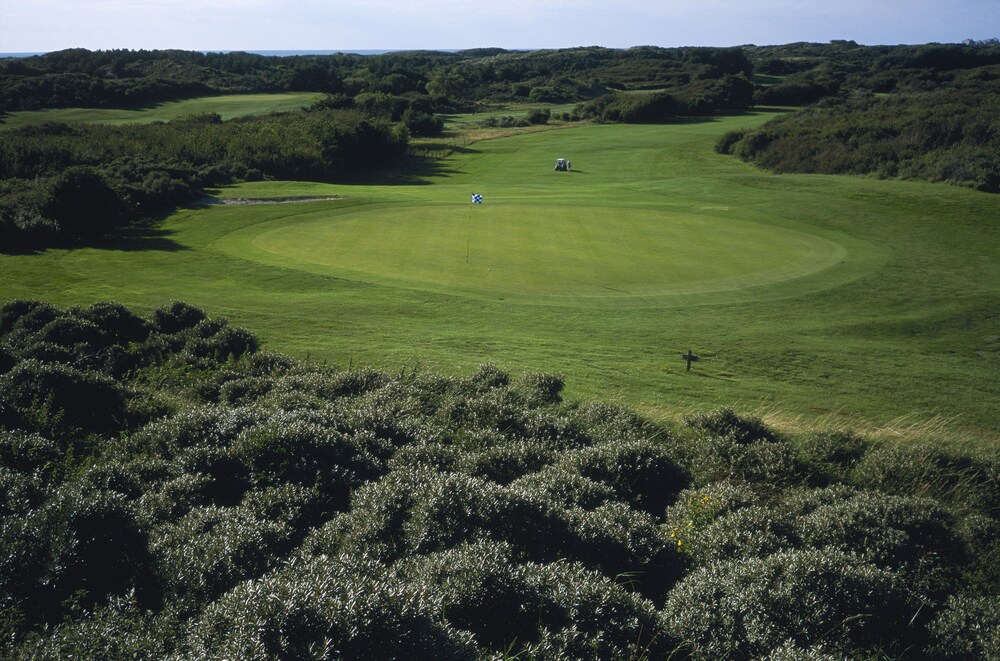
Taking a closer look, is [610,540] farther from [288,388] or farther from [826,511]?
[288,388]

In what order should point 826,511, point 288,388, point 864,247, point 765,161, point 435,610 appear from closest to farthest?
1. point 435,610
2. point 826,511
3. point 288,388
4. point 864,247
5. point 765,161

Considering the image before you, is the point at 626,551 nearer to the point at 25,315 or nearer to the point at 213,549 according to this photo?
the point at 213,549

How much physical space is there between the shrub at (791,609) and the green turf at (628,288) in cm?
601

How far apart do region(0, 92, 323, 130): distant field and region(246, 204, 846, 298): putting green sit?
1715 inches

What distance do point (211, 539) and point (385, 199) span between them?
2667 cm

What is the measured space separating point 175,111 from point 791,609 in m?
75.6

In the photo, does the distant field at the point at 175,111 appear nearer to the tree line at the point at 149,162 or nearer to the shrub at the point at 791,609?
the tree line at the point at 149,162

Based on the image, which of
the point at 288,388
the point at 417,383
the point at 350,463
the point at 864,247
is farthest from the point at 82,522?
the point at 864,247

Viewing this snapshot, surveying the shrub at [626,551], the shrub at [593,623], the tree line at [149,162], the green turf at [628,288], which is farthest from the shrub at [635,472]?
the tree line at [149,162]

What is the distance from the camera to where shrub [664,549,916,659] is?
17.8ft

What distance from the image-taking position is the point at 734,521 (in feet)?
23.0

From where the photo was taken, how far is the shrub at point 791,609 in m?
5.43

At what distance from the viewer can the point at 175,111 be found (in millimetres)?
69688

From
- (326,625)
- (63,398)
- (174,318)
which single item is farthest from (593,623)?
(174,318)
